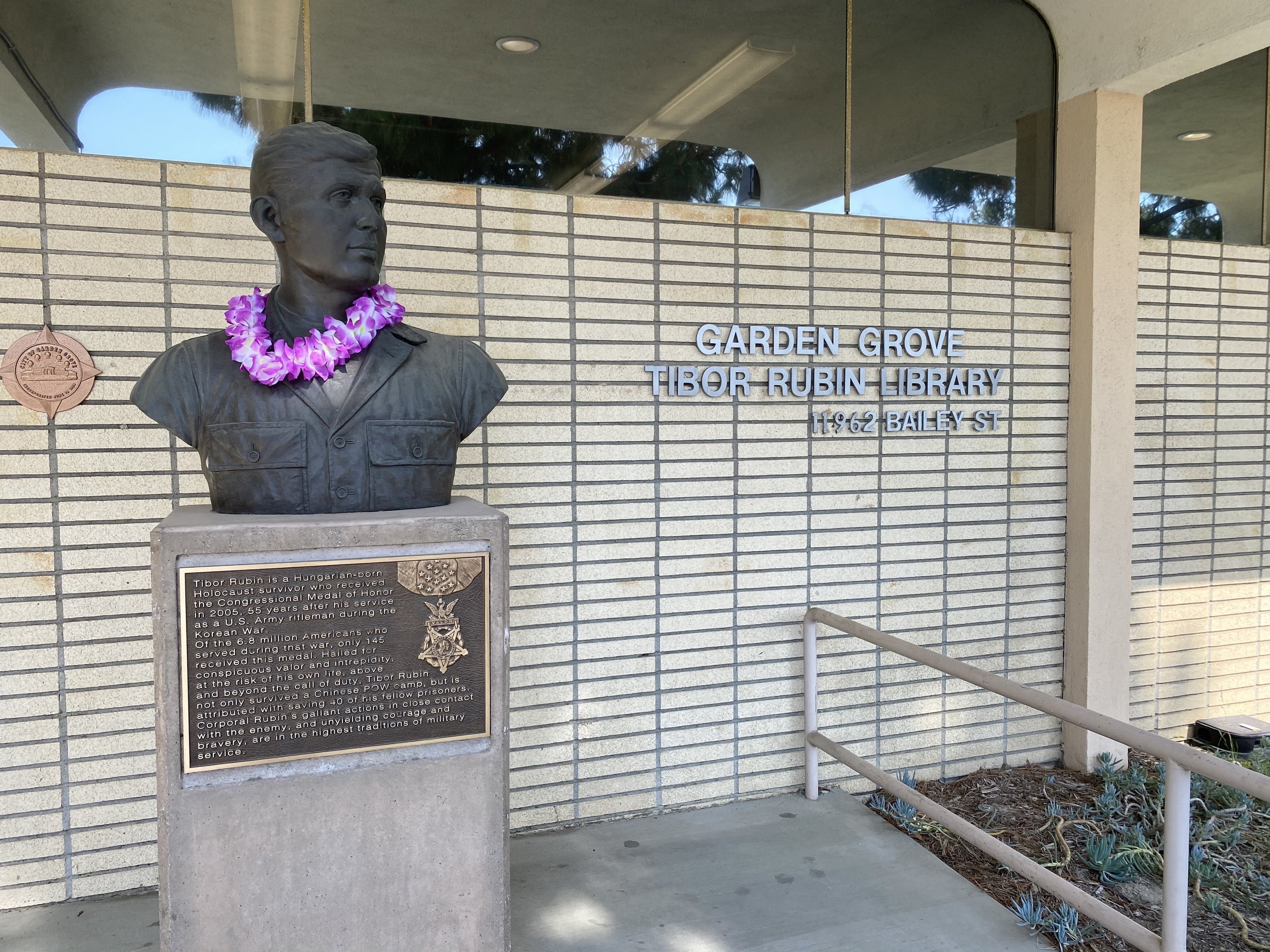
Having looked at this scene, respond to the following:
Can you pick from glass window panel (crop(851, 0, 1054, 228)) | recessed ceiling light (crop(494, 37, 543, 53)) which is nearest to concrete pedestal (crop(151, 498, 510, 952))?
recessed ceiling light (crop(494, 37, 543, 53))

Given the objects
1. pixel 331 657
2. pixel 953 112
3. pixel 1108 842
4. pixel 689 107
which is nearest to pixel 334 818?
pixel 331 657

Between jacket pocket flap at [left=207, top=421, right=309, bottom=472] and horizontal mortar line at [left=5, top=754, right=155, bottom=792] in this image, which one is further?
horizontal mortar line at [left=5, top=754, right=155, bottom=792]

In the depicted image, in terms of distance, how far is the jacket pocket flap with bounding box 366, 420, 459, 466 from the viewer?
244 cm

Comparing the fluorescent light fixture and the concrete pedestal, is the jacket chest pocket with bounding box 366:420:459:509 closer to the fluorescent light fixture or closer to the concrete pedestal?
the concrete pedestal

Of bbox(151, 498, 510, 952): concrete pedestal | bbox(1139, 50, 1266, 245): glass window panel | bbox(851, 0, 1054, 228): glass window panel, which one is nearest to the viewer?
bbox(151, 498, 510, 952): concrete pedestal

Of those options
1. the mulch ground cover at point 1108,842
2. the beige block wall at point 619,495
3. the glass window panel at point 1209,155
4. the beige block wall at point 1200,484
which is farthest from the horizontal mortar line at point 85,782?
the glass window panel at point 1209,155

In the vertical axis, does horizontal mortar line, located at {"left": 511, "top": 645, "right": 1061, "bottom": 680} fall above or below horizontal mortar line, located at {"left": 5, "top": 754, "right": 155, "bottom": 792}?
above

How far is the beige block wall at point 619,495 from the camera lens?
3207 mm

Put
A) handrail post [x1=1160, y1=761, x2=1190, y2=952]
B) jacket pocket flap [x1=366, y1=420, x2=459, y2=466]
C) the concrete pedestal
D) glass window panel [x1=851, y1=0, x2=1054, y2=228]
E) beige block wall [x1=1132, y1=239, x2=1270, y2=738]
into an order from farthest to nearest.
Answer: beige block wall [x1=1132, y1=239, x2=1270, y2=738]
glass window panel [x1=851, y1=0, x2=1054, y2=228]
handrail post [x1=1160, y1=761, x2=1190, y2=952]
jacket pocket flap [x1=366, y1=420, x2=459, y2=466]
the concrete pedestal

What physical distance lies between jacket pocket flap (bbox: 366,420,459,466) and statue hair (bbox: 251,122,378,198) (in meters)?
0.67

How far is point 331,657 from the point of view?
231 cm

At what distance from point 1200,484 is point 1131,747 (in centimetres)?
286

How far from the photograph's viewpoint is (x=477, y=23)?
12.7 feet

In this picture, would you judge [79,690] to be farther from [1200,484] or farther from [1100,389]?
[1200,484]
